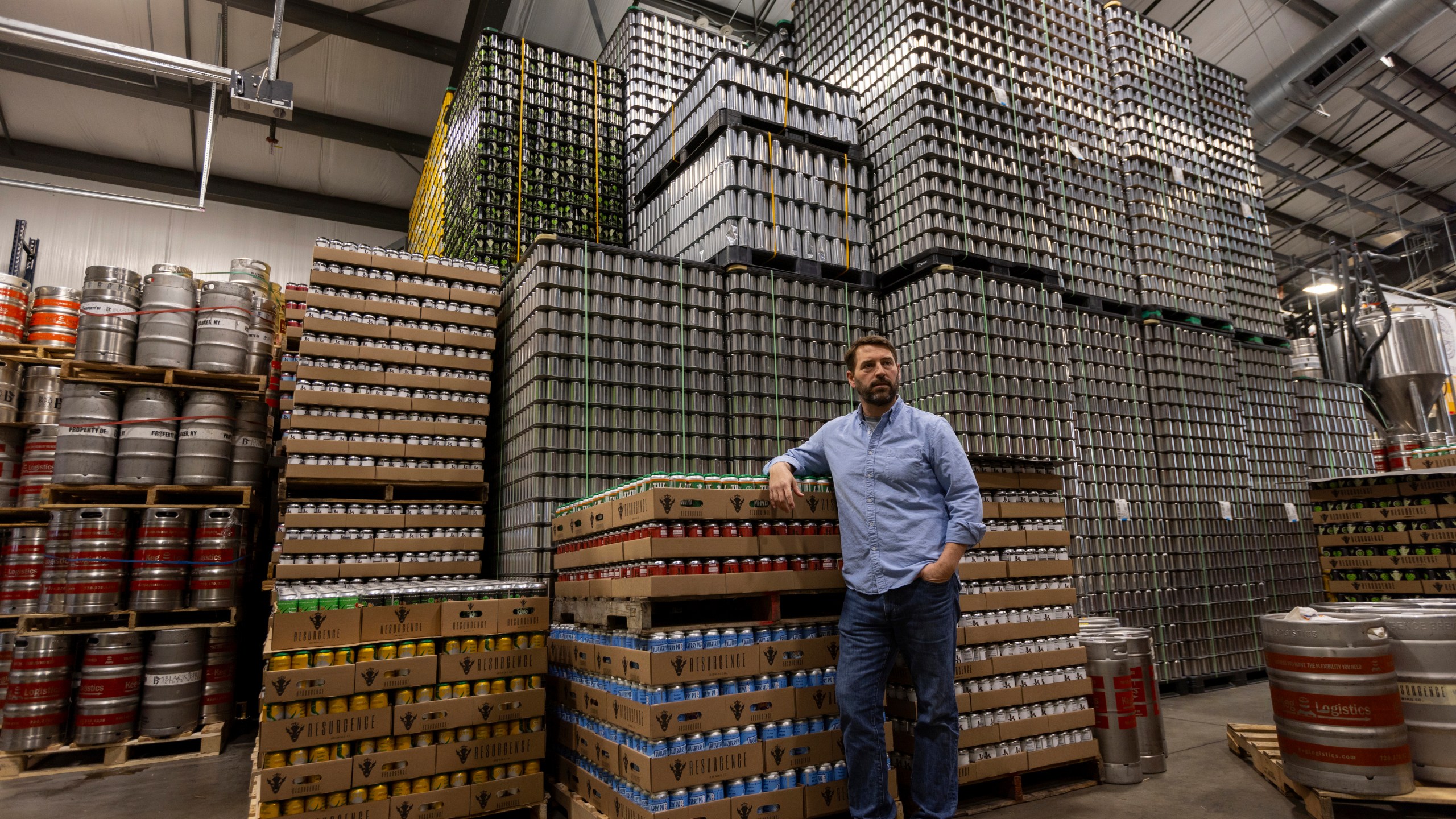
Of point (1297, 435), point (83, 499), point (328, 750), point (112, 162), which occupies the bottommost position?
point (328, 750)

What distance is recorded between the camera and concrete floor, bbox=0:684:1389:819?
4.40 meters

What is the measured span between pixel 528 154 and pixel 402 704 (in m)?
6.98

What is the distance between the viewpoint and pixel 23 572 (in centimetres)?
735

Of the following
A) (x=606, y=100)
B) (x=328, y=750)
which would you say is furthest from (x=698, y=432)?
(x=606, y=100)

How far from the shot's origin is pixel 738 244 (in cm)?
764

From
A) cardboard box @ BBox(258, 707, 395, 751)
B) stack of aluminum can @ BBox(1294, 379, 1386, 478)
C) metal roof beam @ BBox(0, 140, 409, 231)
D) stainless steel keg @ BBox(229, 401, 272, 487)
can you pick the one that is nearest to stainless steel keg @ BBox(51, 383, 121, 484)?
stainless steel keg @ BBox(229, 401, 272, 487)

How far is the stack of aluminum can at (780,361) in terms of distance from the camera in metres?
7.38

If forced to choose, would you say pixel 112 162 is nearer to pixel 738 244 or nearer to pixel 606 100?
pixel 606 100

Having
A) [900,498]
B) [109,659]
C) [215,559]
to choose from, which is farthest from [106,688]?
[900,498]

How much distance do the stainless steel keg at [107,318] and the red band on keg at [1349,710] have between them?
9438mm

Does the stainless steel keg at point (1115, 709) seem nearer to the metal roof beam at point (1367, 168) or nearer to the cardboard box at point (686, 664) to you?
the cardboard box at point (686, 664)

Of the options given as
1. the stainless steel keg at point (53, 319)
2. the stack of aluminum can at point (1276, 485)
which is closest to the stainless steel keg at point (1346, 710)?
the stack of aluminum can at point (1276, 485)

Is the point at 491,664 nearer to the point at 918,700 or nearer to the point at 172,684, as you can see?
the point at 918,700

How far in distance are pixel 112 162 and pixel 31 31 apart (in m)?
7.31
